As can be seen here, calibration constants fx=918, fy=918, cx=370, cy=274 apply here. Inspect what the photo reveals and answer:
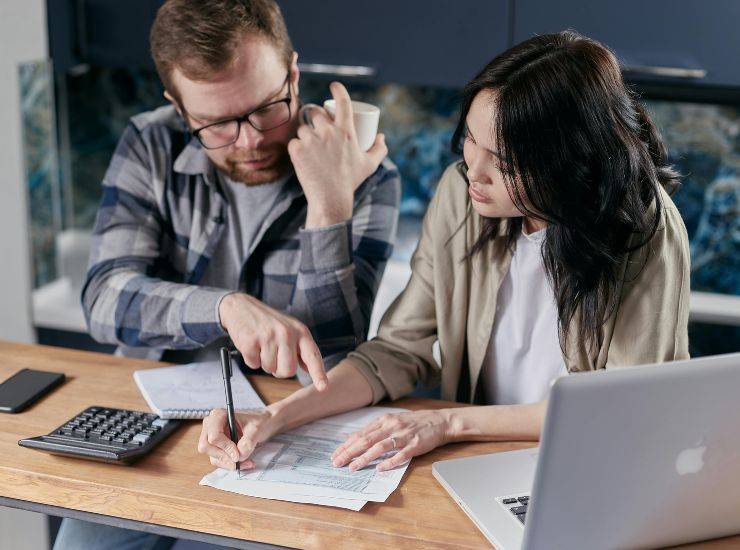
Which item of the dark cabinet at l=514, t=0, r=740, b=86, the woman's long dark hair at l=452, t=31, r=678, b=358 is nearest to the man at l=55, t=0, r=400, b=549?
the woman's long dark hair at l=452, t=31, r=678, b=358

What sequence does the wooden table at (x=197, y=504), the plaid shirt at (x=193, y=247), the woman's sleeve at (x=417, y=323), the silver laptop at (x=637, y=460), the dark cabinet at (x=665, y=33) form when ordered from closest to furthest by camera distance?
1. the silver laptop at (x=637, y=460)
2. the wooden table at (x=197, y=504)
3. the woman's sleeve at (x=417, y=323)
4. the plaid shirt at (x=193, y=247)
5. the dark cabinet at (x=665, y=33)

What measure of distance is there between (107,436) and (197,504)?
0.20 m

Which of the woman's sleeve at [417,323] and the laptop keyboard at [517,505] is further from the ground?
the woman's sleeve at [417,323]

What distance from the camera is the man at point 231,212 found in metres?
1.62

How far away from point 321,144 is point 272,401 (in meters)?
0.51

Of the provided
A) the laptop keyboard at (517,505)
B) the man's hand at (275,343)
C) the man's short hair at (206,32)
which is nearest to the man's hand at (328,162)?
the man's short hair at (206,32)

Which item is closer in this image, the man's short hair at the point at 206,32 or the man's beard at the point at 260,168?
the man's short hair at the point at 206,32

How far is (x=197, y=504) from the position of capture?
1.16m

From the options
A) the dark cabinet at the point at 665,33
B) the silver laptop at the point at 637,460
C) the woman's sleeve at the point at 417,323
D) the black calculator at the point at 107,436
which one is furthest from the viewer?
the dark cabinet at the point at 665,33

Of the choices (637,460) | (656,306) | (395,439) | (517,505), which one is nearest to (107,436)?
(395,439)

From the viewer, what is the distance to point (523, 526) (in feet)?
3.68

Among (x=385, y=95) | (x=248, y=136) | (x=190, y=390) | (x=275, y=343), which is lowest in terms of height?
(x=190, y=390)

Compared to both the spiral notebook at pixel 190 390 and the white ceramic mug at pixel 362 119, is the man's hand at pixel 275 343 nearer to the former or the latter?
the spiral notebook at pixel 190 390

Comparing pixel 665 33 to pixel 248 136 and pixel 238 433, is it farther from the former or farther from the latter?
pixel 238 433
